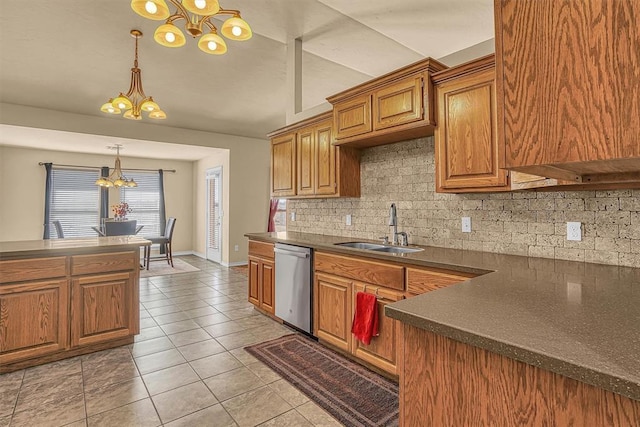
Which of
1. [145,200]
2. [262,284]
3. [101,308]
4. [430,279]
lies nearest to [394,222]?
[430,279]

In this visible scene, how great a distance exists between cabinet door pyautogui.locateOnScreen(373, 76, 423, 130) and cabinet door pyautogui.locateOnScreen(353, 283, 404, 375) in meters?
1.29

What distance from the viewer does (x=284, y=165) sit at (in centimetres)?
395

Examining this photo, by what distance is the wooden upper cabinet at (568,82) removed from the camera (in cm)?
69

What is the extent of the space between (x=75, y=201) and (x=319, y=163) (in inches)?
260

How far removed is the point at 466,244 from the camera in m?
2.48

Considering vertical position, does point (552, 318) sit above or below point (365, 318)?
above

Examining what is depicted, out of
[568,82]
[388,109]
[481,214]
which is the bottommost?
[481,214]

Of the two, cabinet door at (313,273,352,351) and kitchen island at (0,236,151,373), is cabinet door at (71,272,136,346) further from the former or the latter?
cabinet door at (313,273,352,351)

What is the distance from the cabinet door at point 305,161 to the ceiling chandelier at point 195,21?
4.55 feet

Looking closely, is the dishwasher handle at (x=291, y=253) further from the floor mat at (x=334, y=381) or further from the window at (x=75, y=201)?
the window at (x=75, y=201)

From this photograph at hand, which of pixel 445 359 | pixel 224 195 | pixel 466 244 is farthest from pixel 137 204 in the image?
pixel 445 359

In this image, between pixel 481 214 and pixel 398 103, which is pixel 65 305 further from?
pixel 481 214

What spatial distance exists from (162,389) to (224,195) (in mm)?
5139

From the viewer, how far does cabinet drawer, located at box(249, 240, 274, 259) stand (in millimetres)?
3529
